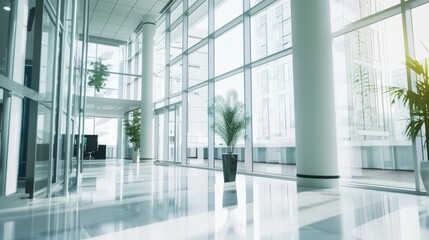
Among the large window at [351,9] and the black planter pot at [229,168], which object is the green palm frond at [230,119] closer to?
the black planter pot at [229,168]

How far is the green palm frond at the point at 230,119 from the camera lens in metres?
6.09

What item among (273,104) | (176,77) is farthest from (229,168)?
(176,77)

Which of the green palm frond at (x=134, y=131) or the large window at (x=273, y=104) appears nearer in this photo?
the large window at (x=273, y=104)

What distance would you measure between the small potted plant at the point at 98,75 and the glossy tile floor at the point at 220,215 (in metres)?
11.2

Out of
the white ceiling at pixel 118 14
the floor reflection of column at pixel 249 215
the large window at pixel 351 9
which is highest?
the white ceiling at pixel 118 14

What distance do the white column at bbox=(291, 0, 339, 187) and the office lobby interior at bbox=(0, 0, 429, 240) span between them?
0.02 meters

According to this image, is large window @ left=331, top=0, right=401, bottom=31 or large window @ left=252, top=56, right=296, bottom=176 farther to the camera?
→ large window @ left=252, top=56, right=296, bottom=176

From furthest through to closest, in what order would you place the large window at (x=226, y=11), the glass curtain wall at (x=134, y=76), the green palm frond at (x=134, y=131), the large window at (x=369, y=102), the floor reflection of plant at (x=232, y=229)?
1. the glass curtain wall at (x=134, y=76)
2. the green palm frond at (x=134, y=131)
3. the large window at (x=226, y=11)
4. the large window at (x=369, y=102)
5. the floor reflection of plant at (x=232, y=229)

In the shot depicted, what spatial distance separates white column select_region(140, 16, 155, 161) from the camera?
43.2ft

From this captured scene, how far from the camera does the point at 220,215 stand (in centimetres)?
302

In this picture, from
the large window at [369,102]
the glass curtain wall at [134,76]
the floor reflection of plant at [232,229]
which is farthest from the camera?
the glass curtain wall at [134,76]

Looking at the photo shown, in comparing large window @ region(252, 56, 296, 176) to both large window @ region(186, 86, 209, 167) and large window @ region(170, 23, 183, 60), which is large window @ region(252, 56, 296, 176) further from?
large window @ region(170, 23, 183, 60)

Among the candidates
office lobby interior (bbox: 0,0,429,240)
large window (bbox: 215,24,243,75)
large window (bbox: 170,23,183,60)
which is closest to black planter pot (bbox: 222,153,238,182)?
office lobby interior (bbox: 0,0,429,240)

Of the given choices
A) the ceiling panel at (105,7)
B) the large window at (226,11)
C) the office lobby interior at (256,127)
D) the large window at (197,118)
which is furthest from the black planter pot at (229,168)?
the ceiling panel at (105,7)
